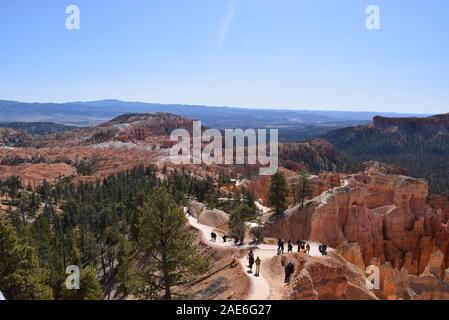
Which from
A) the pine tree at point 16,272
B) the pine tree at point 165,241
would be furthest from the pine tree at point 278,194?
the pine tree at point 16,272

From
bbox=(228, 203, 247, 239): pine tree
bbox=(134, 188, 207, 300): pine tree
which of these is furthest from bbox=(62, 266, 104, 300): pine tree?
bbox=(228, 203, 247, 239): pine tree

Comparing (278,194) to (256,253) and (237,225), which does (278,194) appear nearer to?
(237,225)

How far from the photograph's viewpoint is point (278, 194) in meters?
57.2

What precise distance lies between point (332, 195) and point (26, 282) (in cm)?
3815

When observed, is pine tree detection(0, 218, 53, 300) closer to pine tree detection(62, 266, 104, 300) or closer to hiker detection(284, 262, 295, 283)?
pine tree detection(62, 266, 104, 300)

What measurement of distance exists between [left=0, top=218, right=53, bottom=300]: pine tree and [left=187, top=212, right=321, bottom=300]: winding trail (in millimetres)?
13349

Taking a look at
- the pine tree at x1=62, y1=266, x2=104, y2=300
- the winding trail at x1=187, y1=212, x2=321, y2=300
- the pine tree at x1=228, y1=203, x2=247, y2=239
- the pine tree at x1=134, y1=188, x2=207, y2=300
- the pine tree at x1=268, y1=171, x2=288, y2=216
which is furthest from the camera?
the pine tree at x1=268, y1=171, x2=288, y2=216

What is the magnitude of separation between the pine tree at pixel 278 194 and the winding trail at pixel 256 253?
10095 mm

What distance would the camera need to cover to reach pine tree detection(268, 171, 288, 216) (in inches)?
2251

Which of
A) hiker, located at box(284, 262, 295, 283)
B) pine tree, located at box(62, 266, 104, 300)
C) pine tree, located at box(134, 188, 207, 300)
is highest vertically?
pine tree, located at box(134, 188, 207, 300)

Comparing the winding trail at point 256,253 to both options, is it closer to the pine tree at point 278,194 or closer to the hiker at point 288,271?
the hiker at point 288,271

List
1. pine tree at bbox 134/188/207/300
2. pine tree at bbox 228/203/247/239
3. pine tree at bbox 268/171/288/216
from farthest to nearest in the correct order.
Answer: pine tree at bbox 268/171/288/216
pine tree at bbox 228/203/247/239
pine tree at bbox 134/188/207/300

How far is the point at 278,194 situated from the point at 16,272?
3574 cm
